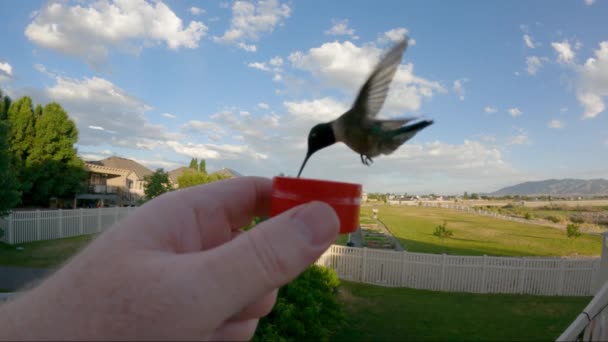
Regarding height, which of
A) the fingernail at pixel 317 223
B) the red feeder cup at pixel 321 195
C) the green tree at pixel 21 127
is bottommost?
the fingernail at pixel 317 223

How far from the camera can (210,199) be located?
201 centimetres

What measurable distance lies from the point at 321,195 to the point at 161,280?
0.81 m

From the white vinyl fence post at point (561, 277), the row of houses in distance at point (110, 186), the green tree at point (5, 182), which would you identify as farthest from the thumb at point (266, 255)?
the row of houses in distance at point (110, 186)

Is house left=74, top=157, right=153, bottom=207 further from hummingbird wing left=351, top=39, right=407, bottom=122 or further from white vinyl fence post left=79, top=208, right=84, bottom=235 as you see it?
hummingbird wing left=351, top=39, right=407, bottom=122

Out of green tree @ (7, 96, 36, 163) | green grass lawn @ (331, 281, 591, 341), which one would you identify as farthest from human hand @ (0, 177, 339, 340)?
green tree @ (7, 96, 36, 163)

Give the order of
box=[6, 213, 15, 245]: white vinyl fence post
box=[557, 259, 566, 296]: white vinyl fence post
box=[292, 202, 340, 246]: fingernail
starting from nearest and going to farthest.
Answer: box=[292, 202, 340, 246]: fingernail < box=[557, 259, 566, 296]: white vinyl fence post < box=[6, 213, 15, 245]: white vinyl fence post

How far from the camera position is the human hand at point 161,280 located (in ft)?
4.31

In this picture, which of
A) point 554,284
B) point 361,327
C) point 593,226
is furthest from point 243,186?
point 593,226

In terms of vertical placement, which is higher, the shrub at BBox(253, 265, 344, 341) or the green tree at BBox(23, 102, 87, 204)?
the green tree at BBox(23, 102, 87, 204)

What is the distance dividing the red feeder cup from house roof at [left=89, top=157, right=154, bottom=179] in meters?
50.0

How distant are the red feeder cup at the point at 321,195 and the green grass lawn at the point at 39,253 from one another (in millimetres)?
13636

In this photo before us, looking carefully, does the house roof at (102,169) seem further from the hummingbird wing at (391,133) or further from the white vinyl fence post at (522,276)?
the hummingbird wing at (391,133)

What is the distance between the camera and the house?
36.7 meters

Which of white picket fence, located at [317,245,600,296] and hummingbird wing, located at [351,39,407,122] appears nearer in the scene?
hummingbird wing, located at [351,39,407,122]
